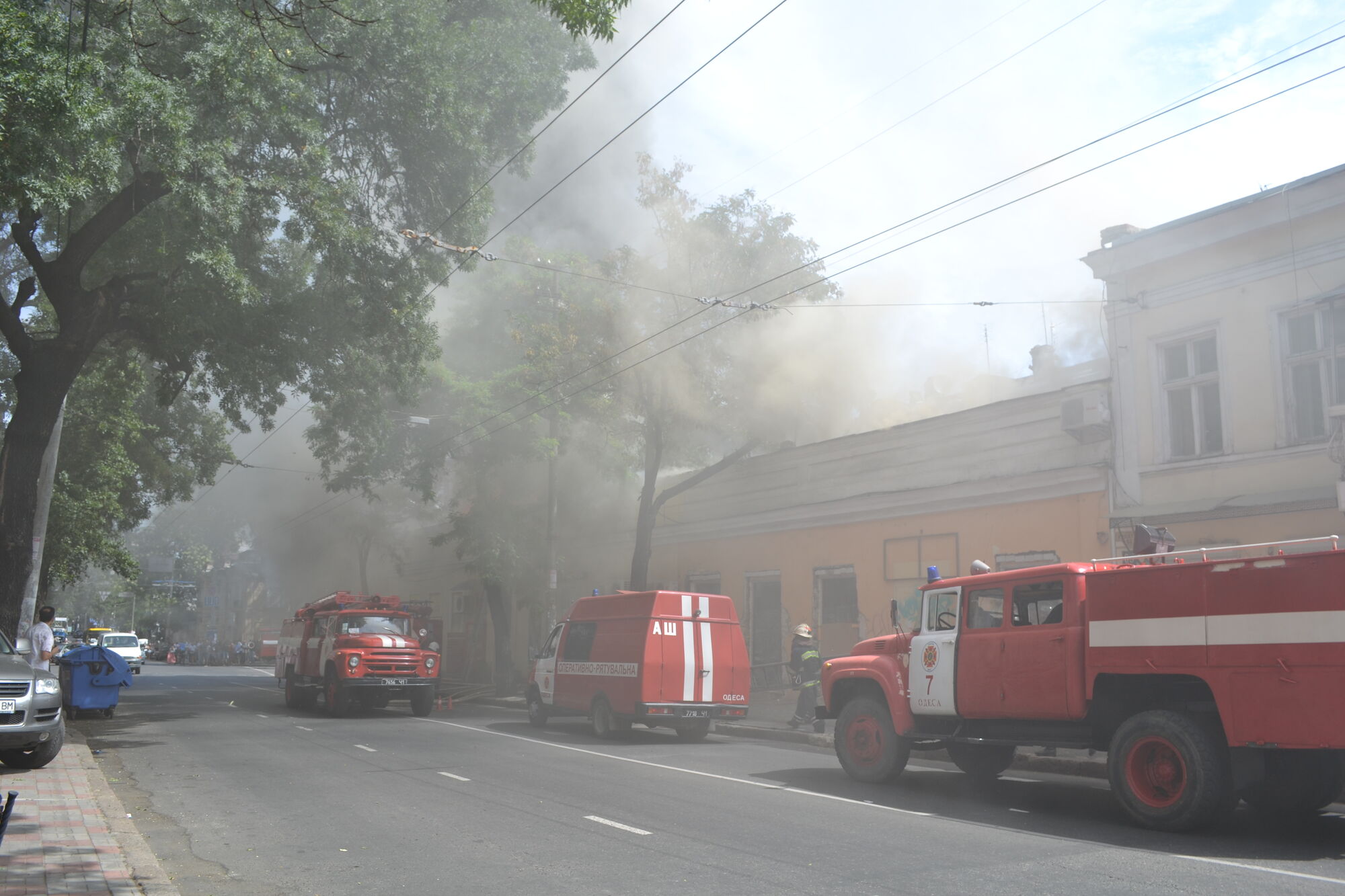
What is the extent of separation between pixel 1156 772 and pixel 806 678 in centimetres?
872

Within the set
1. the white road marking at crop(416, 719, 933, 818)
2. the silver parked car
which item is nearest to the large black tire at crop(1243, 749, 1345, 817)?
the white road marking at crop(416, 719, 933, 818)

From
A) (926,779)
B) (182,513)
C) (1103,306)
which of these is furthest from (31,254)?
(182,513)

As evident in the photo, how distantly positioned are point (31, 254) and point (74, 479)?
8167 mm

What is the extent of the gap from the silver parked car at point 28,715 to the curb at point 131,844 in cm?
48

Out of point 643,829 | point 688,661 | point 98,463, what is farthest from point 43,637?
point 643,829

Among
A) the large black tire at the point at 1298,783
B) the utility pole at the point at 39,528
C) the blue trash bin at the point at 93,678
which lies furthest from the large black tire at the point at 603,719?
the large black tire at the point at 1298,783

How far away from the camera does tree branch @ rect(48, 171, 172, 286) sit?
14250 millimetres

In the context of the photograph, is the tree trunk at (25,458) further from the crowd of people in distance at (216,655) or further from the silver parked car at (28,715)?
the crowd of people in distance at (216,655)

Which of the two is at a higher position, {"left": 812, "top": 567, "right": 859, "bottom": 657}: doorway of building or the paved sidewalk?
{"left": 812, "top": 567, "right": 859, "bottom": 657}: doorway of building

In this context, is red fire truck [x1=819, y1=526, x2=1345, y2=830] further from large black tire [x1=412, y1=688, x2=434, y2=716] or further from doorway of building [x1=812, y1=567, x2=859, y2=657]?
large black tire [x1=412, y1=688, x2=434, y2=716]

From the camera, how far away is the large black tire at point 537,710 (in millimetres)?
17766

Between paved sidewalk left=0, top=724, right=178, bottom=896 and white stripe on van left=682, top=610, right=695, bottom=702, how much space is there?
311 inches

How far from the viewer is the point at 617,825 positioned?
797 cm

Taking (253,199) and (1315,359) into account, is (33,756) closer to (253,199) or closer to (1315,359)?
(253,199)
